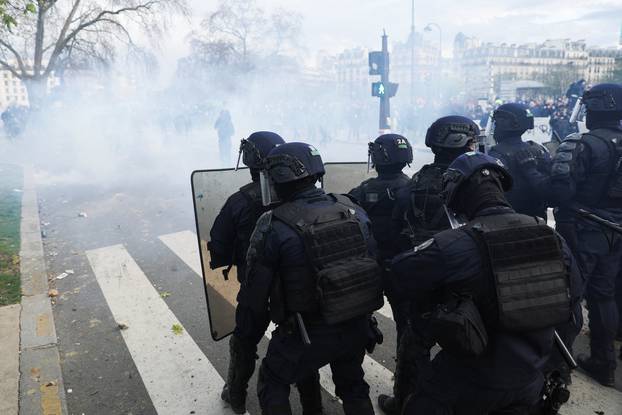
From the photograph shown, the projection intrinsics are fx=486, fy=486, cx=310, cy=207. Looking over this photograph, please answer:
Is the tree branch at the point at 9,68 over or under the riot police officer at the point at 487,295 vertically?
over

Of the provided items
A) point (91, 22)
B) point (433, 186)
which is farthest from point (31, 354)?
point (91, 22)

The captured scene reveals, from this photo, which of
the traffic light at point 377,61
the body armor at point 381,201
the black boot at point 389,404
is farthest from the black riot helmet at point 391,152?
the traffic light at point 377,61

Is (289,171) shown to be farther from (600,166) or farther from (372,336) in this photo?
(600,166)

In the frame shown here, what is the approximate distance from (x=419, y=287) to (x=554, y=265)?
52 cm

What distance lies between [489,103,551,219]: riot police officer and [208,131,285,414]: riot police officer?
6.76 ft

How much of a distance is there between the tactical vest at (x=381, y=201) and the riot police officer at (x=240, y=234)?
0.74m

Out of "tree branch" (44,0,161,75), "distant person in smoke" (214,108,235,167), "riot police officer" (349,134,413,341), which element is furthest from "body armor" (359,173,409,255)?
"tree branch" (44,0,161,75)

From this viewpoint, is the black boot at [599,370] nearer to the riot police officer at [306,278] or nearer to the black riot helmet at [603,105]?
the black riot helmet at [603,105]

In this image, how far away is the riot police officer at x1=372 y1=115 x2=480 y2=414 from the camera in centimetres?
293

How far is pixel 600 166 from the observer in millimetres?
3555

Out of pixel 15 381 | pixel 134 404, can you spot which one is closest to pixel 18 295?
pixel 15 381

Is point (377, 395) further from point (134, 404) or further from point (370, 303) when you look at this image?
point (134, 404)

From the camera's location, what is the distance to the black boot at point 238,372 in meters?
3.01

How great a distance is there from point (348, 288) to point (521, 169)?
242 centimetres
